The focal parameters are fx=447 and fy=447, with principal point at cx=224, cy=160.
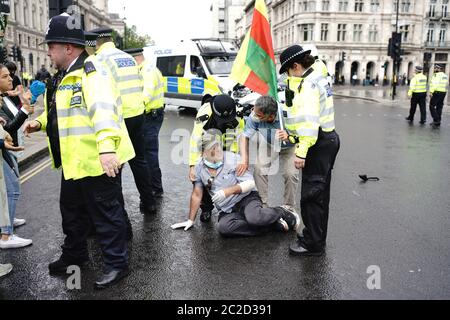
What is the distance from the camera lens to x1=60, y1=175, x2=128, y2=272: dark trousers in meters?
3.38

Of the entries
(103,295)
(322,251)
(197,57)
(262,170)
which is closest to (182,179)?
(262,170)

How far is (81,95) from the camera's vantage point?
3.26 m

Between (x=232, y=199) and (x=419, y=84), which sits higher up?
(x=419, y=84)

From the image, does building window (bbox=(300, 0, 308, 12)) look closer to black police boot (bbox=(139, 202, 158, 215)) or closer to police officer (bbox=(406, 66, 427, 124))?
police officer (bbox=(406, 66, 427, 124))

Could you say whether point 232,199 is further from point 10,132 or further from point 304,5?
point 304,5

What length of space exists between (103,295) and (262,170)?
7.86 feet

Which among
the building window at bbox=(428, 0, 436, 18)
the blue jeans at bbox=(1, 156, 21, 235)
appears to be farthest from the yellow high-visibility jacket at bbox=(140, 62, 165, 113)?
the building window at bbox=(428, 0, 436, 18)

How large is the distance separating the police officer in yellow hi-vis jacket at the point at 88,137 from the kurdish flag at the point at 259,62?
5.87 ft

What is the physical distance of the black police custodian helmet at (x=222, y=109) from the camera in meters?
4.64

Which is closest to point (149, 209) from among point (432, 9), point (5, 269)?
point (5, 269)

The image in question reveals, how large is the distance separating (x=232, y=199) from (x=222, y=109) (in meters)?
0.94

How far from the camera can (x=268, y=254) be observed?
412cm

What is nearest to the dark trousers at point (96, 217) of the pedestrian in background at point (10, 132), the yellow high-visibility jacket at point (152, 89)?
the pedestrian in background at point (10, 132)

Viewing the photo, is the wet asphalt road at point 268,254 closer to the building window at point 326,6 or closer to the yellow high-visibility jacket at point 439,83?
the yellow high-visibility jacket at point 439,83
